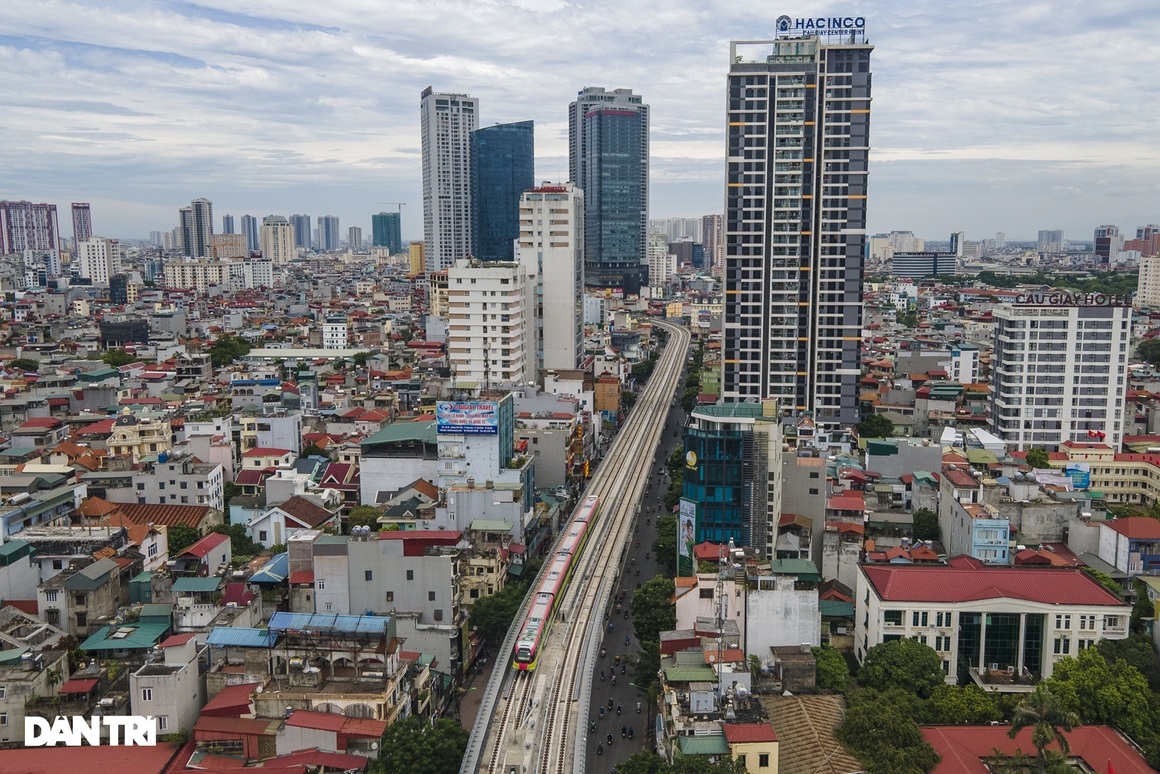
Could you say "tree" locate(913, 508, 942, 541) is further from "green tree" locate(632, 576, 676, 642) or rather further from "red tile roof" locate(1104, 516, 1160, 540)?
"green tree" locate(632, 576, 676, 642)

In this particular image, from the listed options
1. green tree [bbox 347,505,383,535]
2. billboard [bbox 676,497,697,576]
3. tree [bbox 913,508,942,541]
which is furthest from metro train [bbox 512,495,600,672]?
tree [bbox 913,508,942,541]

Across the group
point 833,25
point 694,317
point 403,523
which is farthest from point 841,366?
point 694,317

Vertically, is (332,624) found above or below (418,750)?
above

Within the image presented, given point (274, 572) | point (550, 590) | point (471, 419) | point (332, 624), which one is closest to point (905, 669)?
point (550, 590)

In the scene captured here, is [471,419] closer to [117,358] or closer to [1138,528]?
[1138,528]

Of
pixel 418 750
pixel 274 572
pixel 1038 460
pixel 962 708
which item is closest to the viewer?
pixel 418 750

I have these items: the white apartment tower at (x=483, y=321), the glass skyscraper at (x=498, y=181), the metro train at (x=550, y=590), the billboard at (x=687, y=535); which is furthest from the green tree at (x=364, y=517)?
the glass skyscraper at (x=498, y=181)

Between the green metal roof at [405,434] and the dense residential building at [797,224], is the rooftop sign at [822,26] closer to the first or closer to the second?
the dense residential building at [797,224]
